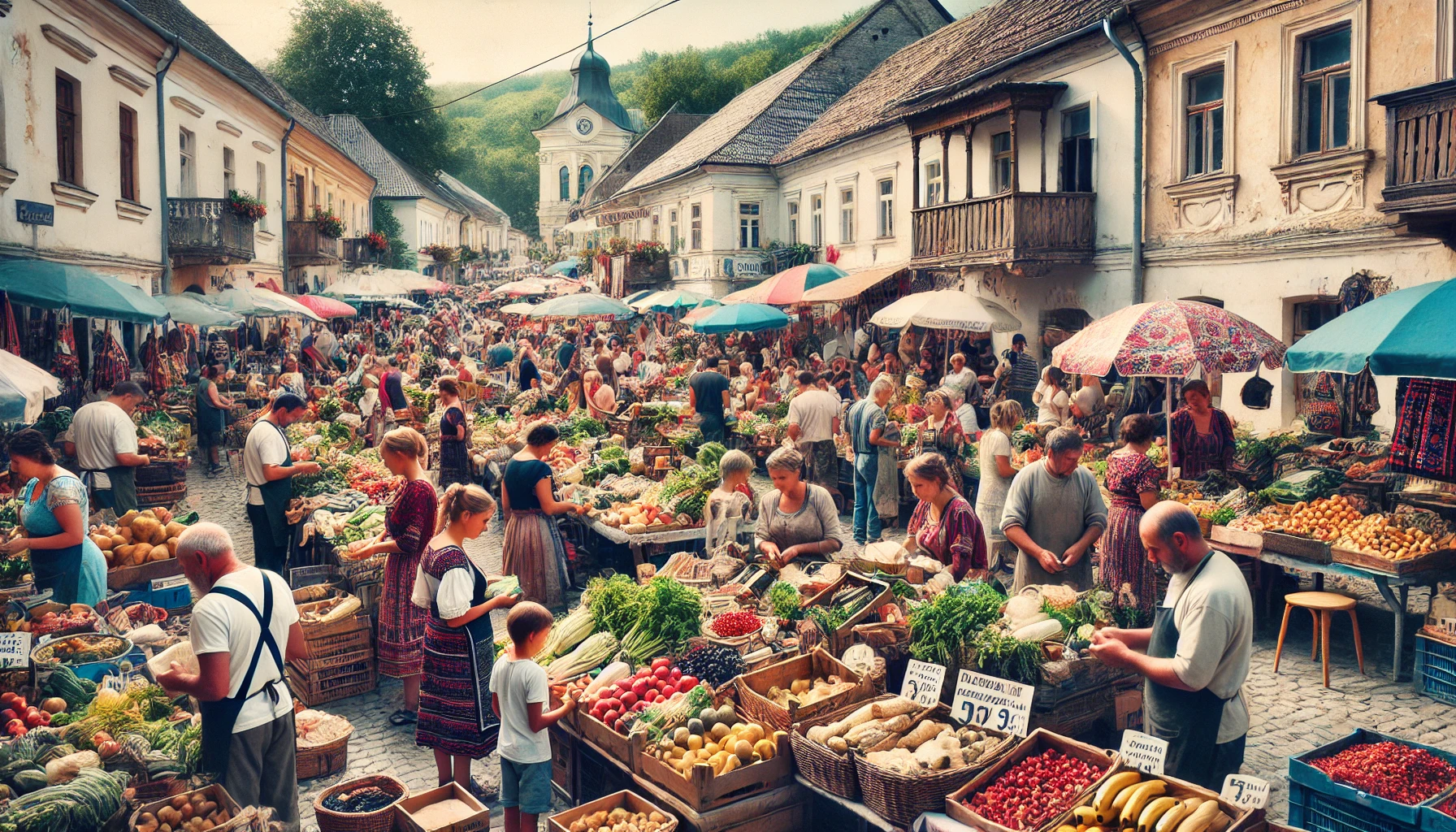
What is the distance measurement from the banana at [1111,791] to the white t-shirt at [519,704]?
2.52m

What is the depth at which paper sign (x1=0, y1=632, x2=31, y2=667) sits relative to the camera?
5930 mm

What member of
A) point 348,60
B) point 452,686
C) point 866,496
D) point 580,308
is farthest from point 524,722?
point 348,60

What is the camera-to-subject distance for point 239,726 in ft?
15.5

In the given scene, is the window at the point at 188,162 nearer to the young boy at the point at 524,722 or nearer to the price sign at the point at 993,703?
the young boy at the point at 524,722

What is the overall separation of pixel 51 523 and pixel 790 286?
1530 cm

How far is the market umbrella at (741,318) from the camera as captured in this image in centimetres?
1844

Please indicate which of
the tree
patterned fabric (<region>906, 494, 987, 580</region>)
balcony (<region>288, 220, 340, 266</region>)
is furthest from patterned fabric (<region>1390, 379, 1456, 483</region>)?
the tree

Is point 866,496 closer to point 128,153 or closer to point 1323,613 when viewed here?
point 1323,613

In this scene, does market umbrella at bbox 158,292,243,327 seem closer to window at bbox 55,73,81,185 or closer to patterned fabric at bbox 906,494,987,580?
window at bbox 55,73,81,185

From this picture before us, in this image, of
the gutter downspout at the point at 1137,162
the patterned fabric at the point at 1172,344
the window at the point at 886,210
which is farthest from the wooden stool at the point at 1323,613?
the window at the point at 886,210

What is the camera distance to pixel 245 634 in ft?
15.2

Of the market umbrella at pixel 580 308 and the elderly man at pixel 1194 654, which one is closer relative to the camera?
the elderly man at pixel 1194 654

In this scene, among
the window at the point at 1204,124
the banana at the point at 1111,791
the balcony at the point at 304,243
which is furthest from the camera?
the balcony at the point at 304,243

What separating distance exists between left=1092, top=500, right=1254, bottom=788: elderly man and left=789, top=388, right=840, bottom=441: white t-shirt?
26.0 ft
